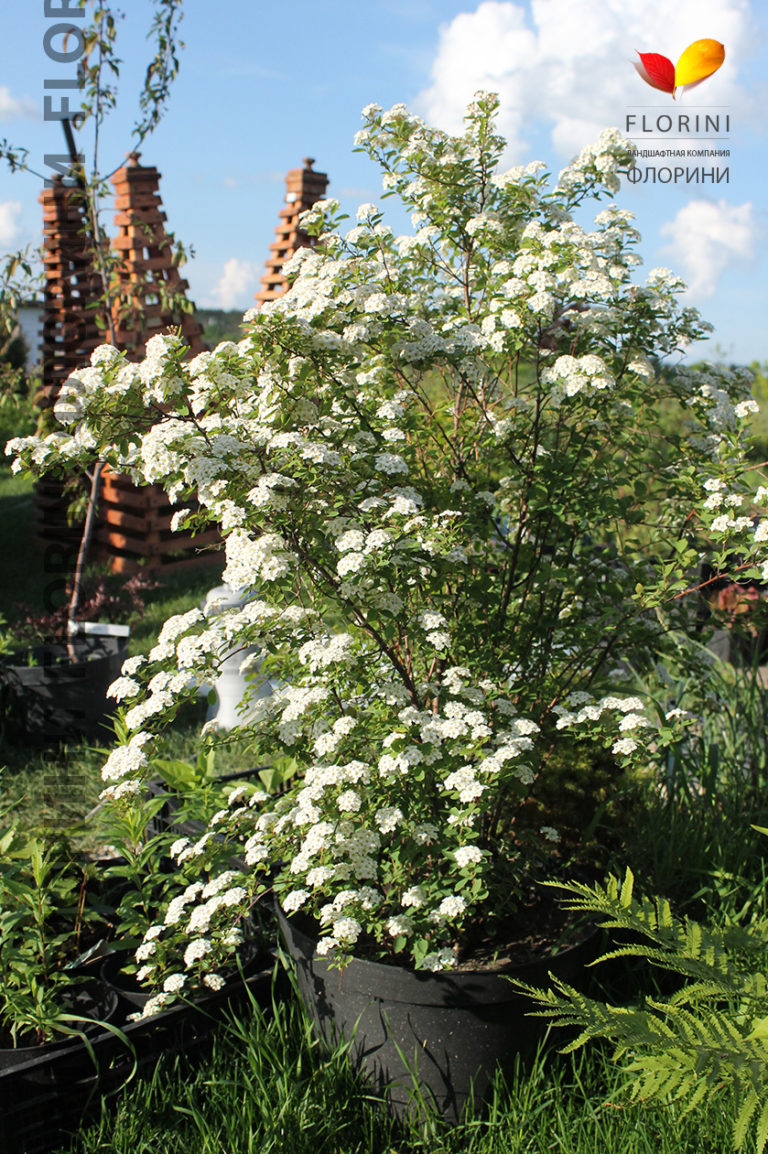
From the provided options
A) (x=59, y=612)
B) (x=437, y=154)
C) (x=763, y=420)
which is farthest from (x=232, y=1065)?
(x=763, y=420)

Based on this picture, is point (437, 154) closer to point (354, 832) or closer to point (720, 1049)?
point (354, 832)

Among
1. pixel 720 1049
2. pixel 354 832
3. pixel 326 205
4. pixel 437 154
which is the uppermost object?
pixel 437 154

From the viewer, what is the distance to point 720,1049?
1351 millimetres

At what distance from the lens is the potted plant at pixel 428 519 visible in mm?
1914

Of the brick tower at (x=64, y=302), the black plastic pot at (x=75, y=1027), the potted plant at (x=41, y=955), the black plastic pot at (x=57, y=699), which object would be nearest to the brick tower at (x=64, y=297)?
the brick tower at (x=64, y=302)

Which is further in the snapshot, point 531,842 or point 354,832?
point 531,842

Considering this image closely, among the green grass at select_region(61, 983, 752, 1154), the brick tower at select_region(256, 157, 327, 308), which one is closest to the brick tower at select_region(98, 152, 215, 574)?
the brick tower at select_region(256, 157, 327, 308)

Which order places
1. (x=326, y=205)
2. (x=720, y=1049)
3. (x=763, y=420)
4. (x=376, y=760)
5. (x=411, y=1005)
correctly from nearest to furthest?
(x=720, y=1049) < (x=411, y=1005) < (x=376, y=760) < (x=326, y=205) < (x=763, y=420)

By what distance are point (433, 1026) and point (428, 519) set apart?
1.18 m

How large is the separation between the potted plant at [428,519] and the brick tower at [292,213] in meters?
5.40

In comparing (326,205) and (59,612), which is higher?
(326,205)

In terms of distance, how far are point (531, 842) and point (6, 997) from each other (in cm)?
135

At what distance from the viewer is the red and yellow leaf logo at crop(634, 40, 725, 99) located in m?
3.52

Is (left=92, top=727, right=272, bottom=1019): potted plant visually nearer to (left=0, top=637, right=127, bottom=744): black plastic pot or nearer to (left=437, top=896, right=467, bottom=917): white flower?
(left=437, top=896, right=467, bottom=917): white flower
